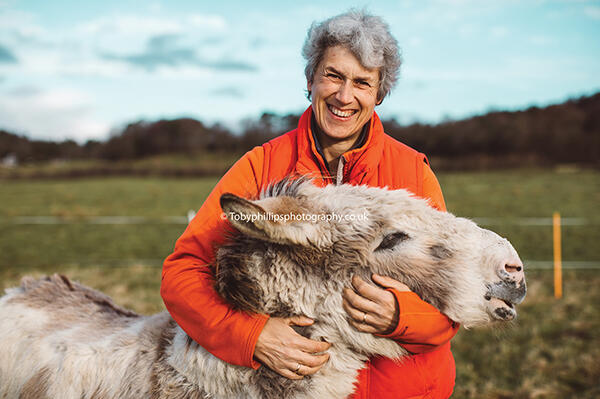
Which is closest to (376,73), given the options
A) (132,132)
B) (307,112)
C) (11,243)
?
(307,112)

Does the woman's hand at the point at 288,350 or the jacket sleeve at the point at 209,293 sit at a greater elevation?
the jacket sleeve at the point at 209,293

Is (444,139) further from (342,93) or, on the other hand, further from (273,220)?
(273,220)

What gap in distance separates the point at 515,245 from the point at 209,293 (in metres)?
13.3

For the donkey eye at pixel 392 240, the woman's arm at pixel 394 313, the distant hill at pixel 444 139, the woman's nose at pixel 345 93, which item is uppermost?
the distant hill at pixel 444 139

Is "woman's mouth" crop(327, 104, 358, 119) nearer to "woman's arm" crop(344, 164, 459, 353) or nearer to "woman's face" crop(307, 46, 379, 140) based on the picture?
"woman's face" crop(307, 46, 379, 140)

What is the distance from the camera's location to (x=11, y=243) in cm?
1407

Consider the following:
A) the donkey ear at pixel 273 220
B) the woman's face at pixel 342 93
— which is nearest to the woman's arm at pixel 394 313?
the donkey ear at pixel 273 220

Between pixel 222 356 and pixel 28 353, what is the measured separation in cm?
148

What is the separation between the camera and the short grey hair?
99.2 inches

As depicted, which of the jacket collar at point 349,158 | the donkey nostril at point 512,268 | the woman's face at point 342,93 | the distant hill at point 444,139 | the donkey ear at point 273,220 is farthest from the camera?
the distant hill at point 444,139

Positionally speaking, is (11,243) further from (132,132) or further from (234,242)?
(132,132)

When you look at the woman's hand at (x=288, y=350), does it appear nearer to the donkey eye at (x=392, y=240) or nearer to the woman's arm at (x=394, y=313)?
the woman's arm at (x=394, y=313)

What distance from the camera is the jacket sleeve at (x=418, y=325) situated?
6.13 feet

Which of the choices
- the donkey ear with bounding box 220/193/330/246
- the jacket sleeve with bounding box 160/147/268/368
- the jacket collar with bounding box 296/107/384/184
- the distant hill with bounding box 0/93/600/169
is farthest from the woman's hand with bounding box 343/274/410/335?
the distant hill with bounding box 0/93/600/169
